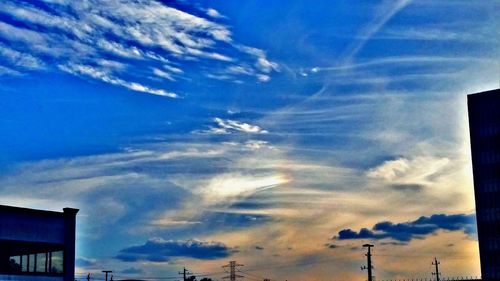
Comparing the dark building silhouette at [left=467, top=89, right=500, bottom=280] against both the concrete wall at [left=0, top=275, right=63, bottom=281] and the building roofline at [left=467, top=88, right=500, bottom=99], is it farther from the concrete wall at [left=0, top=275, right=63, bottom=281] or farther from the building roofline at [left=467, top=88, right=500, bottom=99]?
the concrete wall at [left=0, top=275, right=63, bottom=281]

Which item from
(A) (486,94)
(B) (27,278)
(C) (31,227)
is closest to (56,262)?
(B) (27,278)

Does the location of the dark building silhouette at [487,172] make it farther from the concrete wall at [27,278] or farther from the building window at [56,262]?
the concrete wall at [27,278]

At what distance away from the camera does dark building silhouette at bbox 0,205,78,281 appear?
5525 cm

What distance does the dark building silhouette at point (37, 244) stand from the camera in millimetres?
55250

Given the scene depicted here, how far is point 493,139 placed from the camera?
487ft

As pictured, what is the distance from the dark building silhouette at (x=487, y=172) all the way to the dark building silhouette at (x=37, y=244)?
109 meters

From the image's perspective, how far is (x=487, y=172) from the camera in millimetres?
149625

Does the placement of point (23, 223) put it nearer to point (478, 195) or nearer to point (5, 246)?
point (5, 246)

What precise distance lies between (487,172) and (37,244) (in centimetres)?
11364

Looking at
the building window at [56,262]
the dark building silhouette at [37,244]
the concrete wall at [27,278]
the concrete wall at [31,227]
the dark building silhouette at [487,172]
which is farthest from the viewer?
the dark building silhouette at [487,172]

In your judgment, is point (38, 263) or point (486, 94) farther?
point (486, 94)

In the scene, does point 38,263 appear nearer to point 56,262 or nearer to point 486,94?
point 56,262

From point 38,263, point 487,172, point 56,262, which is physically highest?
point 487,172

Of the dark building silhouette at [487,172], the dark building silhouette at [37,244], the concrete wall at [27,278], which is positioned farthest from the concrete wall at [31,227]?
the dark building silhouette at [487,172]
